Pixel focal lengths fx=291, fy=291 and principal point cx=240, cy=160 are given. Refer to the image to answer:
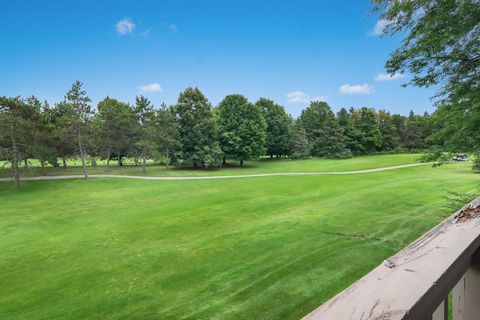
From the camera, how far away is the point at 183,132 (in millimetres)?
34375

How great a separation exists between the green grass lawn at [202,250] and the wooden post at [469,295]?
427 cm

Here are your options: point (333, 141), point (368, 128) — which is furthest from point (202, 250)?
point (368, 128)

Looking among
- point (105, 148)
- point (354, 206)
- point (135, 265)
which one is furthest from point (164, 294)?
point (105, 148)

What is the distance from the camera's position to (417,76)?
20.5 ft

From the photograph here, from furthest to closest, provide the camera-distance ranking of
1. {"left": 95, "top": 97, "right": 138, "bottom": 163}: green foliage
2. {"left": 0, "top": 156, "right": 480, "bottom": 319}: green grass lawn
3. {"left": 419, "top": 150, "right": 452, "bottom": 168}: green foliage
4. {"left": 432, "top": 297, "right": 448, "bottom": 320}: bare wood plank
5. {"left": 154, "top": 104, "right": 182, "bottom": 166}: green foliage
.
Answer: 1. {"left": 154, "top": 104, "right": 182, "bottom": 166}: green foliage
2. {"left": 95, "top": 97, "right": 138, "bottom": 163}: green foliage
3. {"left": 419, "top": 150, "right": 452, "bottom": 168}: green foliage
4. {"left": 0, "top": 156, "right": 480, "bottom": 319}: green grass lawn
5. {"left": 432, "top": 297, "right": 448, "bottom": 320}: bare wood plank

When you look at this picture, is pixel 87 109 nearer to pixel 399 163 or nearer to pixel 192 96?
pixel 192 96

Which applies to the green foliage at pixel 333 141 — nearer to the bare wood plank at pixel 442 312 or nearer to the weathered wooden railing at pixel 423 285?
the weathered wooden railing at pixel 423 285

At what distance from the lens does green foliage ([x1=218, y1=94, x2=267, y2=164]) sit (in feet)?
119

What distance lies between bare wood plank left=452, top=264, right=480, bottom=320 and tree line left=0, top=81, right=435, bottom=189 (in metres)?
6.63

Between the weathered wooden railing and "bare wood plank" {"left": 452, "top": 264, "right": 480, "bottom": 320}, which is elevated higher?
the weathered wooden railing

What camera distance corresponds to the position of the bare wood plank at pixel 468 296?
1046mm

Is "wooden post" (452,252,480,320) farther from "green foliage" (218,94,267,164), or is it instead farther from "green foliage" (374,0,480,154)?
"green foliage" (218,94,267,164)

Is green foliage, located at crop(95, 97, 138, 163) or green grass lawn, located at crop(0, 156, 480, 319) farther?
green foliage, located at crop(95, 97, 138, 163)

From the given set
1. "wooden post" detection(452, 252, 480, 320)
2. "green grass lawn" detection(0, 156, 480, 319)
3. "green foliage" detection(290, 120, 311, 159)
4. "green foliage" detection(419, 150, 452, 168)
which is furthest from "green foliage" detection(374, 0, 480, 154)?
"green foliage" detection(290, 120, 311, 159)
